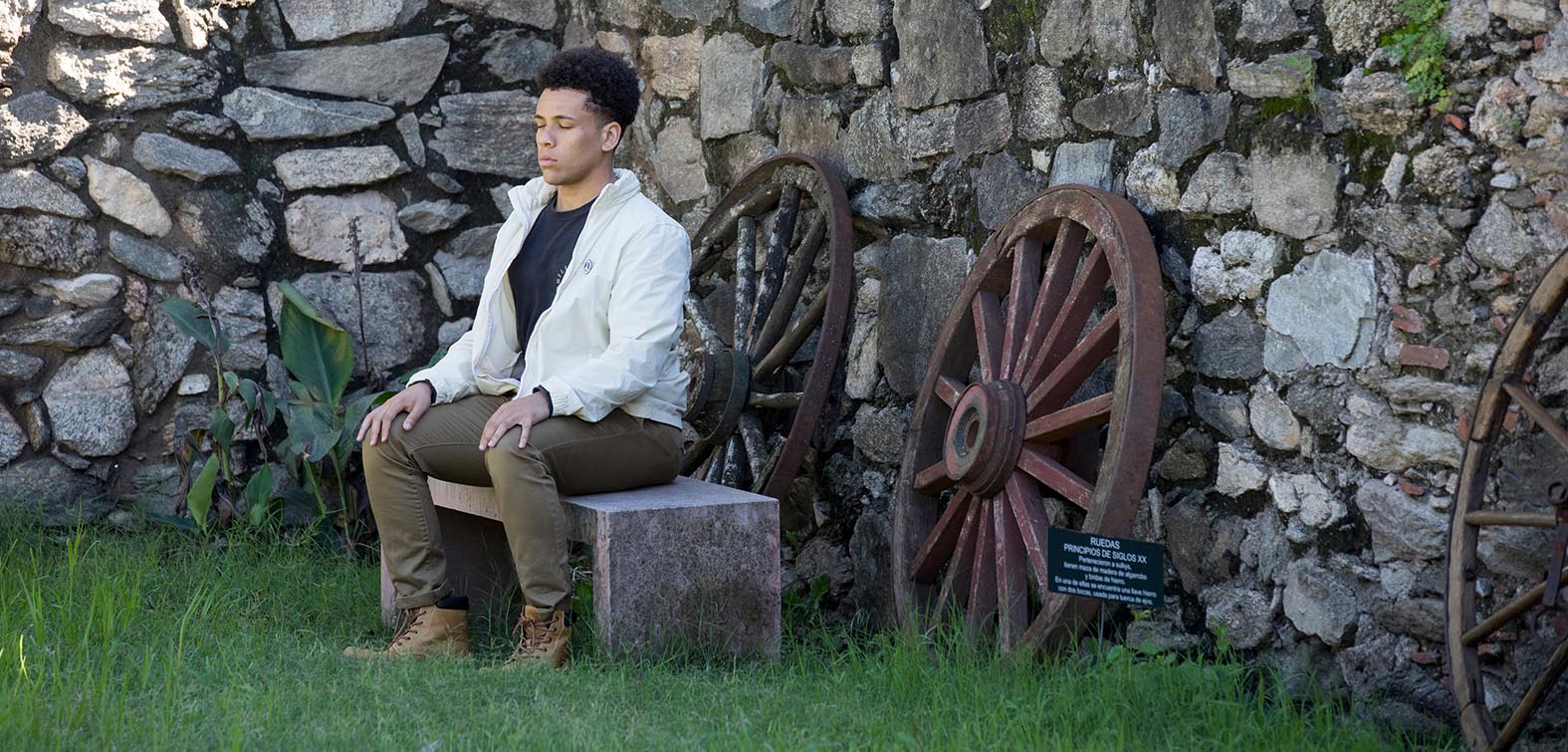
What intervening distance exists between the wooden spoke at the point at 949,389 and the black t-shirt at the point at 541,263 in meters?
0.95

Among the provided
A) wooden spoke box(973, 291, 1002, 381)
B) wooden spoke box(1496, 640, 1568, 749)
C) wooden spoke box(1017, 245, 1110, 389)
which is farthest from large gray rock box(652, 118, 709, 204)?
wooden spoke box(1496, 640, 1568, 749)

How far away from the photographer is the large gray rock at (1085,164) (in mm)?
3271

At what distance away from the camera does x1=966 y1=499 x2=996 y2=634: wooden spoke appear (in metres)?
3.27

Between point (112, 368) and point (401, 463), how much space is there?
173 cm

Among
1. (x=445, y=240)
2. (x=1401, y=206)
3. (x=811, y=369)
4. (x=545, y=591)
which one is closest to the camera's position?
(x=1401, y=206)

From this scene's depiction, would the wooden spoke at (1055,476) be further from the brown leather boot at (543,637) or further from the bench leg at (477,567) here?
the bench leg at (477,567)

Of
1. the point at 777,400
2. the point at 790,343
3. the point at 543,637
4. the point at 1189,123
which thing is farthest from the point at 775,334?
the point at 1189,123

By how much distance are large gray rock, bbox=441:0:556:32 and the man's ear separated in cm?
174

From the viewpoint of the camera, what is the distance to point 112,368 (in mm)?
4688

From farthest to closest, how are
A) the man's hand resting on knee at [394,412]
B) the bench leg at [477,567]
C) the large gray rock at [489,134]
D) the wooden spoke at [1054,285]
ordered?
1. the large gray rock at [489,134]
2. the bench leg at [477,567]
3. the man's hand resting on knee at [394,412]
4. the wooden spoke at [1054,285]

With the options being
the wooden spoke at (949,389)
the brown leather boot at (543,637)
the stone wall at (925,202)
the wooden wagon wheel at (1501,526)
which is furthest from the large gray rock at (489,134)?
the wooden wagon wheel at (1501,526)

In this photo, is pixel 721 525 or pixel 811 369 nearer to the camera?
pixel 721 525

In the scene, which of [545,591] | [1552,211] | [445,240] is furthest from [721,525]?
[445,240]

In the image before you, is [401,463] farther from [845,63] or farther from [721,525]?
[845,63]
